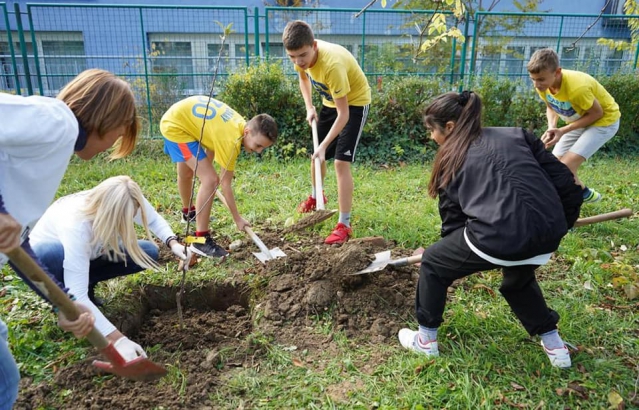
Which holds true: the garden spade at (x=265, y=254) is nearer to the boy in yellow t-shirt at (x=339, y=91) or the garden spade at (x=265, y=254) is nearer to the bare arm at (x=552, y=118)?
the boy in yellow t-shirt at (x=339, y=91)

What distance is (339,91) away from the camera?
3660 mm

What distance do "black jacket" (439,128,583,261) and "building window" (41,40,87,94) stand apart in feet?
23.6

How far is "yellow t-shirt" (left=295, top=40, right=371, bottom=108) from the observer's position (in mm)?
3674

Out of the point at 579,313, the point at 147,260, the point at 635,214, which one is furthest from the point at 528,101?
the point at 147,260

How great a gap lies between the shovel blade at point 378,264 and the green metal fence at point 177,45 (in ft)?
16.7

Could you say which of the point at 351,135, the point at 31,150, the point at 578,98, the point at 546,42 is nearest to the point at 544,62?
the point at 578,98

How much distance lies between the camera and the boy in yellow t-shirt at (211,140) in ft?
10.9

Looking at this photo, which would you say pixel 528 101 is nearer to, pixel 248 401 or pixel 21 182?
pixel 248 401

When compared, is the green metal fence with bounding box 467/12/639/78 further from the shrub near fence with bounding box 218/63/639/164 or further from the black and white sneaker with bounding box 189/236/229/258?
the black and white sneaker with bounding box 189/236/229/258

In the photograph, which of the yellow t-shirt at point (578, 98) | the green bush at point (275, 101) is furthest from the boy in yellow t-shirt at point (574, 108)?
the green bush at point (275, 101)

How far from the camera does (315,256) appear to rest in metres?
3.33

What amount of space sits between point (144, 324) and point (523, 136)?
97.9 inches

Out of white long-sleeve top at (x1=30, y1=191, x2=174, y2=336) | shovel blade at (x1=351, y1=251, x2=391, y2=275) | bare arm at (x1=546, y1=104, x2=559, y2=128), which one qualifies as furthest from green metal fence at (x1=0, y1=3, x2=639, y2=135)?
white long-sleeve top at (x1=30, y1=191, x2=174, y2=336)

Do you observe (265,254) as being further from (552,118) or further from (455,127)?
(552,118)
